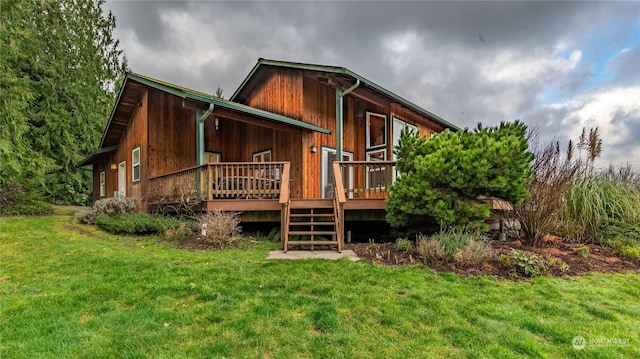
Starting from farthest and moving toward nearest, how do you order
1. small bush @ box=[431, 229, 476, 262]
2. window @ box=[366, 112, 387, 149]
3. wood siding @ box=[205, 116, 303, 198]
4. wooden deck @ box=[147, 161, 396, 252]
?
window @ box=[366, 112, 387, 149] → wood siding @ box=[205, 116, 303, 198] → wooden deck @ box=[147, 161, 396, 252] → small bush @ box=[431, 229, 476, 262]

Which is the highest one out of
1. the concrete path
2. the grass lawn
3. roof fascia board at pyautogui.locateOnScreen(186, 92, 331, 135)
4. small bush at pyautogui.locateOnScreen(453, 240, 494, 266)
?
roof fascia board at pyautogui.locateOnScreen(186, 92, 331, 135)

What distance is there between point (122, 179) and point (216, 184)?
8567 millimetres

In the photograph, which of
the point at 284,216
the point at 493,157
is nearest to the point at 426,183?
the point at 493,157

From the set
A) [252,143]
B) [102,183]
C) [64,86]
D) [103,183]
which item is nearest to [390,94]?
[252,143]

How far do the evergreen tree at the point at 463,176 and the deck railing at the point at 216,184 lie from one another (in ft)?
10.5

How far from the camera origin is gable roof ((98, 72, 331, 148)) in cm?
775

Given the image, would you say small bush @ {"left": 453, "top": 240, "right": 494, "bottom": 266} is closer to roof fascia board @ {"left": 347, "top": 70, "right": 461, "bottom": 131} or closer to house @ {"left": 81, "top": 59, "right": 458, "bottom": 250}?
house @ {"left": 81, "top": 59, "right": 458, "bottom": 250}

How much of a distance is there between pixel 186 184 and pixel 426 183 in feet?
20.6

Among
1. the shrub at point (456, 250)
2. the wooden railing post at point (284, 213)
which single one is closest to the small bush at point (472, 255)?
the shrub at point (456, 250)

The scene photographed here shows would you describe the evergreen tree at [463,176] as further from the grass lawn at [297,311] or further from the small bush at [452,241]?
the grass lawn at [297,311]

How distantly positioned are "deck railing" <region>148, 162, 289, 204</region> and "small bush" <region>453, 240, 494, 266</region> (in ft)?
14.0

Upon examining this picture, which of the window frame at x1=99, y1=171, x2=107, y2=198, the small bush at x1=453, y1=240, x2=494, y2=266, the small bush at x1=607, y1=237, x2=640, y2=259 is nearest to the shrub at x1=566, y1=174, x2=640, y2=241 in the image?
the small bush at x1=607, y1=237, x2=640, y2=259

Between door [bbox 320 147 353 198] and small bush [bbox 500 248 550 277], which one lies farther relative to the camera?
door [bbox 320 147 353 198]

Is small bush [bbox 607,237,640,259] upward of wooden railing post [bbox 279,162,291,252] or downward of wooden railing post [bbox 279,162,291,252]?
downward
